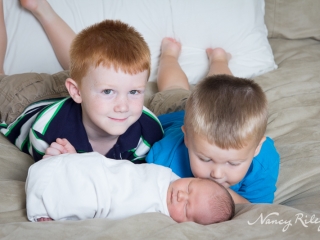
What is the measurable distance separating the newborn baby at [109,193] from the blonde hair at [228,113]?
0.15 m

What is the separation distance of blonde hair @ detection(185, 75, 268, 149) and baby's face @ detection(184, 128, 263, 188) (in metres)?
0.02

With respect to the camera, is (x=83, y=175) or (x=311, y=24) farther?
(x=311, y=24)

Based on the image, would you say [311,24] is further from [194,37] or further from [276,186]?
[276,186]

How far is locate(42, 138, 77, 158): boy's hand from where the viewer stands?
5.05 feet

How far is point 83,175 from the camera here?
1.34 m

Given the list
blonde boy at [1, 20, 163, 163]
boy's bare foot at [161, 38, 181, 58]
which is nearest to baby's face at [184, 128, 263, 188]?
blonde boy at [1, 20, 163, 163]

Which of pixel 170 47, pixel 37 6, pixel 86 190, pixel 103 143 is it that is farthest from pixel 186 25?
pixel 86 190

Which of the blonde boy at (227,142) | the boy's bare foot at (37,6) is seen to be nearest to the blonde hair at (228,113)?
the blonde boy at (227,142)

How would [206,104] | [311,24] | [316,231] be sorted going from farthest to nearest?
1. [311,24]
2. [206,104]
3. [316,231]

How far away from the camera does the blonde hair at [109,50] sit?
1.52 metres

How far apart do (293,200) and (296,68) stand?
1.00m

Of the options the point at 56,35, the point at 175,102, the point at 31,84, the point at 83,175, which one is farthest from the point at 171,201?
the point at 56,35
